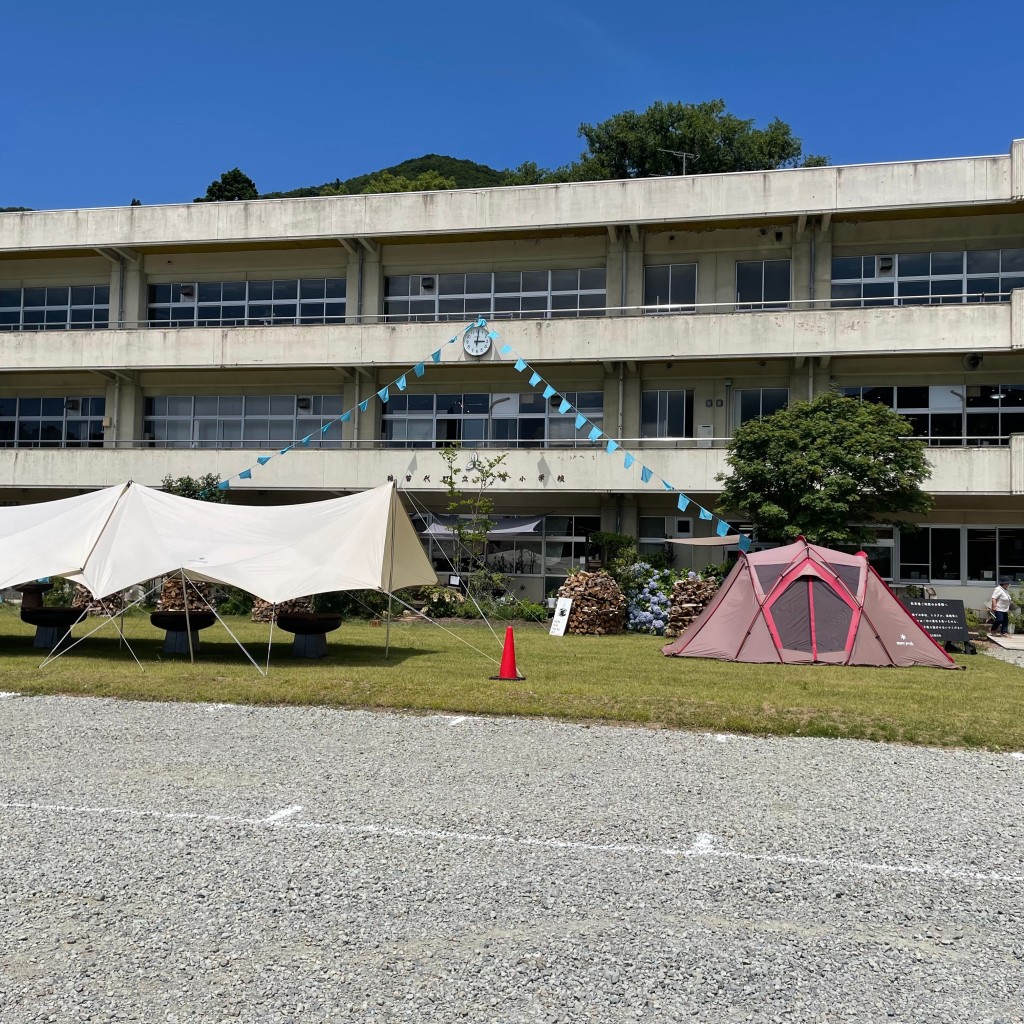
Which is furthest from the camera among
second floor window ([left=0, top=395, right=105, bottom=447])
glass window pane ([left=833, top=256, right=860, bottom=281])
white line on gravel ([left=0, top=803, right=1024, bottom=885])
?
second floor window ([left=0, top=395, right=105, bottom=447])

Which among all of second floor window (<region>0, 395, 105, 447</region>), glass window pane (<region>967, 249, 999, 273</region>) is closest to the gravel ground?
glass window pane (<region>967, 249, 999, 273</region>)

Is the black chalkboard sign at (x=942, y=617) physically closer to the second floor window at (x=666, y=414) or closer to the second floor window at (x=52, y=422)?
the second floor window at (x=666, y=414)

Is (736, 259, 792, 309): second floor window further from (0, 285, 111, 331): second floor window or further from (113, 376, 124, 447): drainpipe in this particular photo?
(0, 285, 111, 331): second floor window

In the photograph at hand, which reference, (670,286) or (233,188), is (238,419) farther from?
(233,188)

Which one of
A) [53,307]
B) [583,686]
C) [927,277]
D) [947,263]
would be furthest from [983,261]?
[53,307]

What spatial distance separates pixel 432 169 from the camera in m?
75.1

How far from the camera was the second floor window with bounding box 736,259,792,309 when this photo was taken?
1206 inches

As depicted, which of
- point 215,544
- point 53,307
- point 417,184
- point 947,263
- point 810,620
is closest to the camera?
point 215,544

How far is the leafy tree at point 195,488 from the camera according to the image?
29.2 meters

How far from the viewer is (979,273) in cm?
2931

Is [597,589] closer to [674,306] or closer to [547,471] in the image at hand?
[547,471]

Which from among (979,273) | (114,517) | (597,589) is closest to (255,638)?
(114,517)

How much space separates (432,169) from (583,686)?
6757 cm

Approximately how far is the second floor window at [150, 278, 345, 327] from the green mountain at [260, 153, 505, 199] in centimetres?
3706
